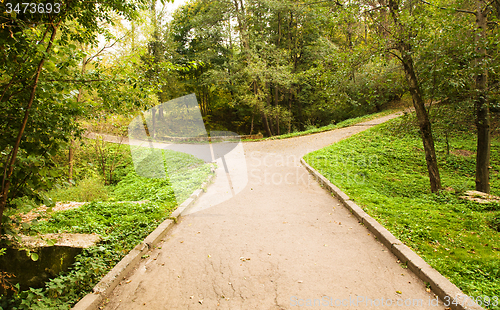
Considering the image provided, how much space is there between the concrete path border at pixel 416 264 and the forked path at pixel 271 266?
11cm

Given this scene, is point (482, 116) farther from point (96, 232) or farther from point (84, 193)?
point (84, 193)

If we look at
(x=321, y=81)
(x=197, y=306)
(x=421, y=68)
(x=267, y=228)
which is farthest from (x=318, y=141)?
(x=197, y=306)

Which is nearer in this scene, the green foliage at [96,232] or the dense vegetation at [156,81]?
the dense vegetation at [156,81]

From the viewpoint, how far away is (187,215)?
243 inches

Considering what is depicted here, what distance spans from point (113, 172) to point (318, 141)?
11629mm

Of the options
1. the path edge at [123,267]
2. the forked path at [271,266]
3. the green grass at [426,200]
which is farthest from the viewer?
the green grass at [426,200]

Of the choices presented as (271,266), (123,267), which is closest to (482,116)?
(271,266)

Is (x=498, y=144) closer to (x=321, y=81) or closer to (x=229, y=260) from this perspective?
(x=321, y=81)

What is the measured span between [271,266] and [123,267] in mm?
2235

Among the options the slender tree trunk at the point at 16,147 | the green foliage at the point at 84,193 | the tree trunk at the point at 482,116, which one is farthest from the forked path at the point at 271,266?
the tree trunk at the point at 482,116

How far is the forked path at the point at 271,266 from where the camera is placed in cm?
325

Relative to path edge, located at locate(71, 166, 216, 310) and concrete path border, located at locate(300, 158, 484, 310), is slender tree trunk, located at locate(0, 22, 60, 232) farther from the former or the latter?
concrete path border, located at locate(300, 158, 484, 310)

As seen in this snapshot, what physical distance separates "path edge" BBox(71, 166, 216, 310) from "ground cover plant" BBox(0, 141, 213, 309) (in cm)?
10

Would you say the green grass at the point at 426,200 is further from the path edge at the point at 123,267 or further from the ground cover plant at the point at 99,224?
the ground cover plant at the point at 99,224
